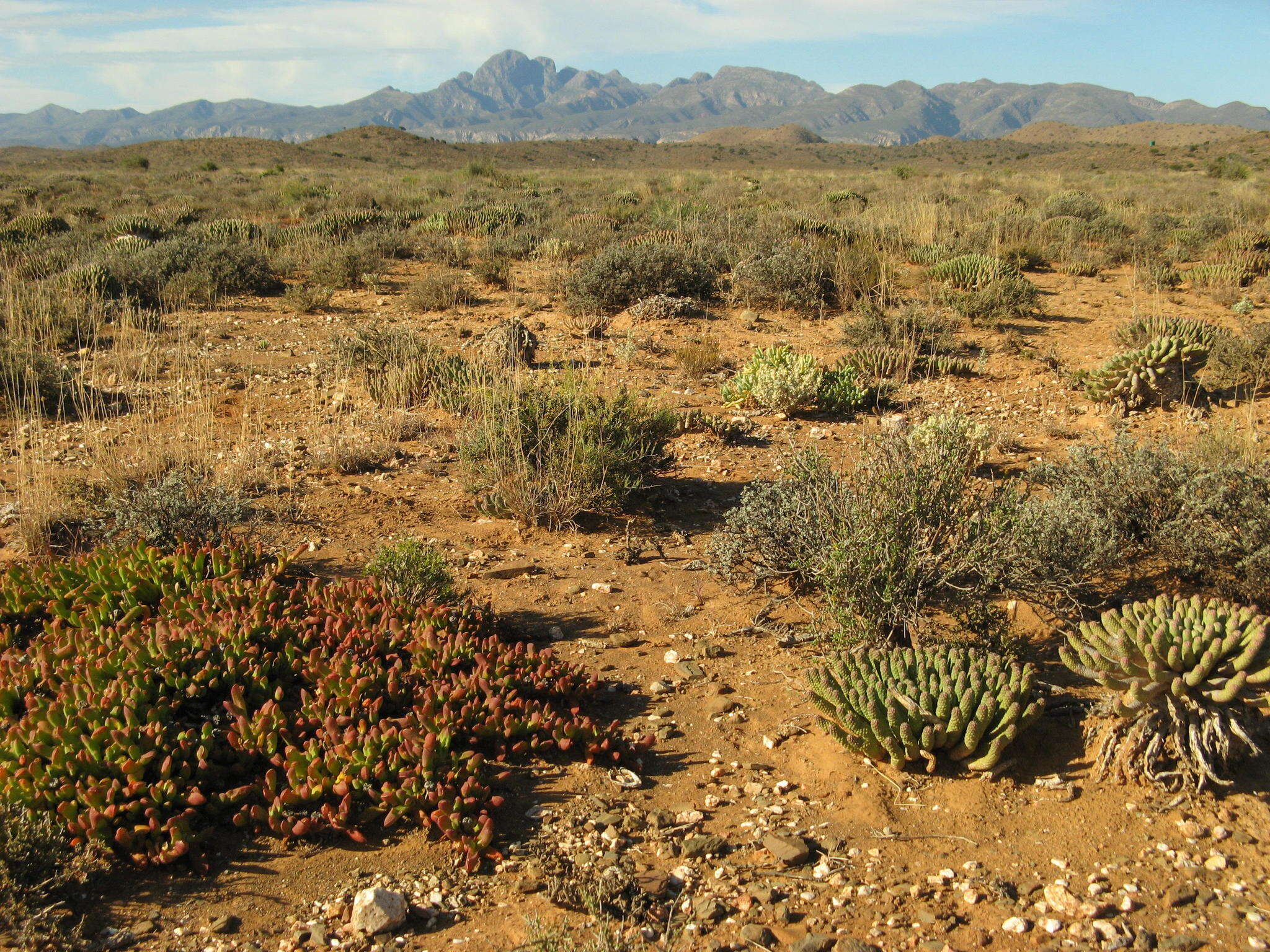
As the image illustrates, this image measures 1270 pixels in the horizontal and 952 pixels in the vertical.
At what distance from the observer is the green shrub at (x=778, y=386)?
7.48 m

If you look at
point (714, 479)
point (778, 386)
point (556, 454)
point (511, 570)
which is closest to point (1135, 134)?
point (778, 386)

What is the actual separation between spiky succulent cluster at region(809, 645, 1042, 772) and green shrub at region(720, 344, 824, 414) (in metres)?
4.34

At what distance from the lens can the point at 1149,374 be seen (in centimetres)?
721

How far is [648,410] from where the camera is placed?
612 centimetres

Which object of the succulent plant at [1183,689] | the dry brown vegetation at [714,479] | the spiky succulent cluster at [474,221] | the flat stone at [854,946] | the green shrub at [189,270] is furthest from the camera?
the spiky succulent cluster at [474,221]

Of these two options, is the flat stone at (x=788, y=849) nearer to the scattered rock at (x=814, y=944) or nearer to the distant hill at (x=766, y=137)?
the scattered rock at (x=814, y=944)

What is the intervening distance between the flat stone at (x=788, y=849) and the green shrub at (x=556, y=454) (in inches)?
111

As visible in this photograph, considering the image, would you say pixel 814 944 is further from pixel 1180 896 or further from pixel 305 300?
pixel 305 300

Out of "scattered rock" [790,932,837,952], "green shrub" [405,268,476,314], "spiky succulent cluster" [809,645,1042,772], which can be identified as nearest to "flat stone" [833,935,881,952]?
"scattered rock" [790,932,837,952]

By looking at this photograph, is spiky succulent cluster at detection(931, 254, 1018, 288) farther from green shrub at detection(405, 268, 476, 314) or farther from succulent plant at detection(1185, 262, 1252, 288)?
green shrub at detection(405, 268, 476, 314)

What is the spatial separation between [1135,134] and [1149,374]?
8245 cm

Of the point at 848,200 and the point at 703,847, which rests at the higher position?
the point at 848,200

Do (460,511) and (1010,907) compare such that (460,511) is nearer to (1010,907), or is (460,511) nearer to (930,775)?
(930,775)

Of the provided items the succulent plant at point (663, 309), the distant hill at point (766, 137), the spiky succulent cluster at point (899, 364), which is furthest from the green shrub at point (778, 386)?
the distant hill at point (766, 137)
